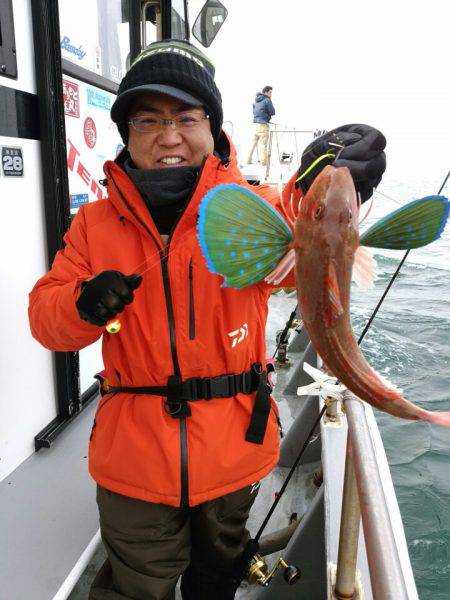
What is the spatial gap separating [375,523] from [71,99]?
9.86ft

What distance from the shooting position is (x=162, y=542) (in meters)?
1.92

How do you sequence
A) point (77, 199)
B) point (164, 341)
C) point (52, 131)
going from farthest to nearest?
point (77, 199)
point (52, 131)
point (164, 341)

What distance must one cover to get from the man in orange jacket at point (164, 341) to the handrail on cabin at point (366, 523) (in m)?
0.44

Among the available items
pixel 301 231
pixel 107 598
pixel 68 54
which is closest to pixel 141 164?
pixel 301 231

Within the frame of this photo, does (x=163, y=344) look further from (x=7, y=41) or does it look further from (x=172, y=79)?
(x=7, y=41)

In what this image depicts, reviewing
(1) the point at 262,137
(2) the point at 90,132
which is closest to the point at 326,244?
(2) the point at 90,132

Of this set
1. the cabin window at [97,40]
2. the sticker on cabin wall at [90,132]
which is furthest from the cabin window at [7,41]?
the sticker on cabin wall at [90,132]

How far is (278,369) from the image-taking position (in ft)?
16.5

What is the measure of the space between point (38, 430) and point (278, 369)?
275cm

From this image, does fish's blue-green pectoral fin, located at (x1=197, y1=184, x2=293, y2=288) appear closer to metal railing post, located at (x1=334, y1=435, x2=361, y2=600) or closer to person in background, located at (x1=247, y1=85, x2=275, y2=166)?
metal railing post, located at (x1=334, y1=435, x2=361, y2=600)

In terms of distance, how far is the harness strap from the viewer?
5.98ft

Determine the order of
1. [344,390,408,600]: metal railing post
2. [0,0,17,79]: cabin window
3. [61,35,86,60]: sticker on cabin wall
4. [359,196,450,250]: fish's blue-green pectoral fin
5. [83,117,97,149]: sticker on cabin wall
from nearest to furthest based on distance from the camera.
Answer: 1. [344,390,408,600]: metal railing post
2. [359,196,450,250]: fish's blue-green pectoral fin
3. [0,0,17,79]: cabin window
4. [61,35,86,60]: sticker on cabin wall
5. [83,117,97,149]: sticker on cabin wall

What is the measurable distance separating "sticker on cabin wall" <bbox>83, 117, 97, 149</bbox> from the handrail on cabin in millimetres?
2540

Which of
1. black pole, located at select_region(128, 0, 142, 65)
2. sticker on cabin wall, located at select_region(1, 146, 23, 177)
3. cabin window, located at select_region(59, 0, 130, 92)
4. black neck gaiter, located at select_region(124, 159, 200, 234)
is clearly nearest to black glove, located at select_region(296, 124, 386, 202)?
black neck gaiter, located at select_region(124, 159, 200, 234)
